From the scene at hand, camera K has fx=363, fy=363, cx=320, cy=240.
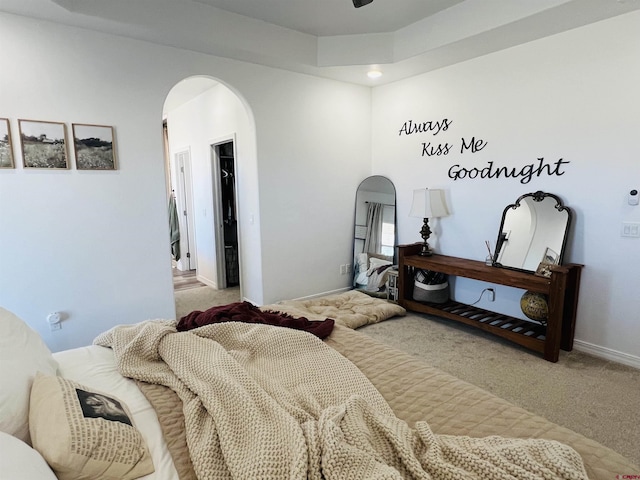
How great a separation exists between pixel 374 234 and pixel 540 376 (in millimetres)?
2395

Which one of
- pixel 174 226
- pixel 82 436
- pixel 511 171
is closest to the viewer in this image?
pixel 82 436

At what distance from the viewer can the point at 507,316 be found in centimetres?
342

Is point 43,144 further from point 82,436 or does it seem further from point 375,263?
point 375,263

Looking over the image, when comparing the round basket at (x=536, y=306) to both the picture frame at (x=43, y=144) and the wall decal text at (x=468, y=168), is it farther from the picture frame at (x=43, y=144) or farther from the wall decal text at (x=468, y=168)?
the picture frame at (x=43, y=144)

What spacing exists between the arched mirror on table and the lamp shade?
24.2 inches

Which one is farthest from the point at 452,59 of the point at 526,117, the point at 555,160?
the point at 555,160

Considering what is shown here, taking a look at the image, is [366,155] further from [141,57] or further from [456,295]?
[141,57]

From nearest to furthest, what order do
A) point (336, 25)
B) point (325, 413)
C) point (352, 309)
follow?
1. point (325, 413)
2. point (336, 25)
3. point (352, 309)

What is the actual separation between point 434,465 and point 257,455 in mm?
507

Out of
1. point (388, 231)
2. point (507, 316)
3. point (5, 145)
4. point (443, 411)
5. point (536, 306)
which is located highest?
point (5, 145)

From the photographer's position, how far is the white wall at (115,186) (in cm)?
265

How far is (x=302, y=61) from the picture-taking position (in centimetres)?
364

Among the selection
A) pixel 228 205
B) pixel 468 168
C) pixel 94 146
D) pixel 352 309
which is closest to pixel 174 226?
pixel 228 205

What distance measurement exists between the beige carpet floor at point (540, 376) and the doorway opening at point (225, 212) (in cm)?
249
